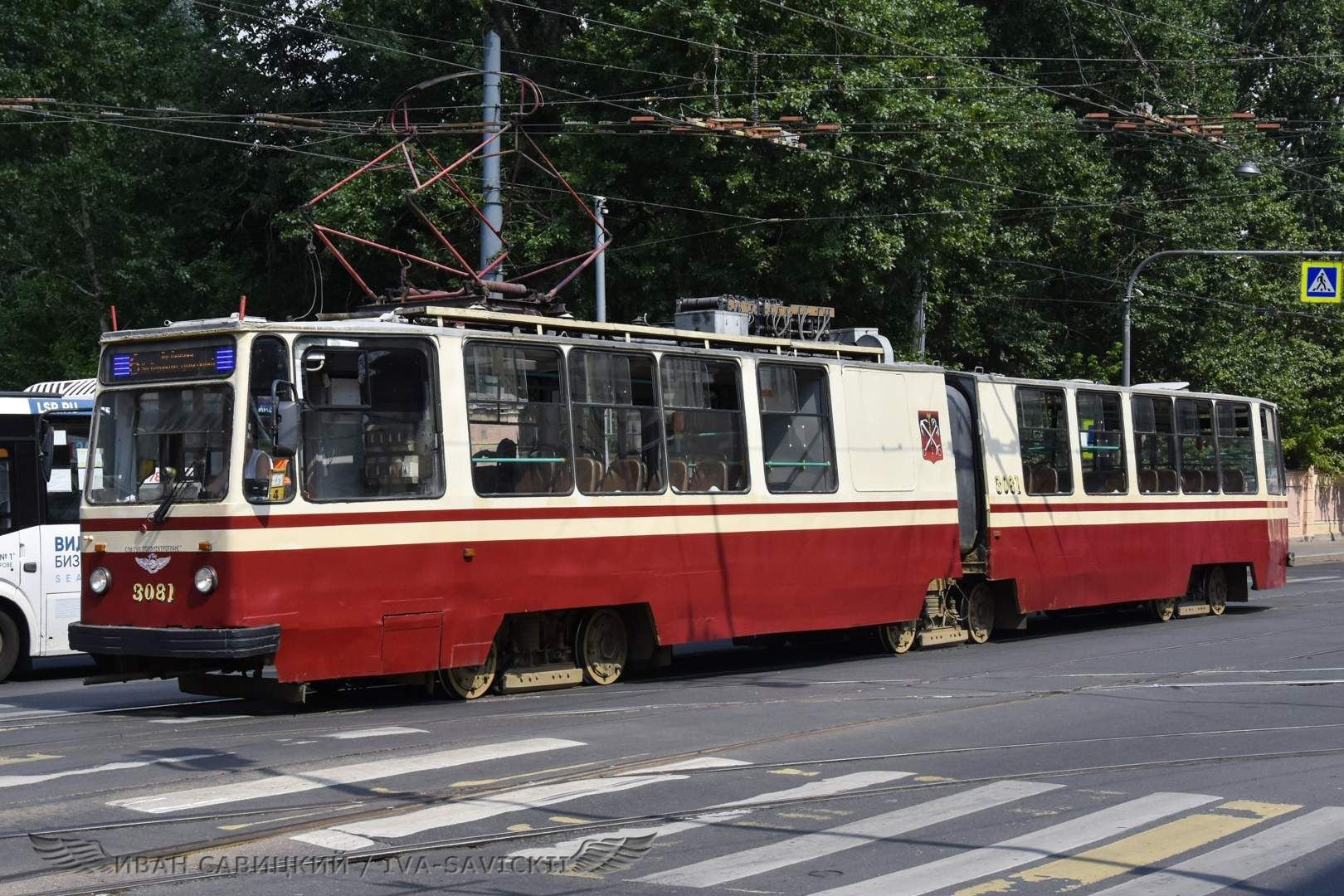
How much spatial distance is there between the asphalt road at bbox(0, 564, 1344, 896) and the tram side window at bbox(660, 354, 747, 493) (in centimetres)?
202

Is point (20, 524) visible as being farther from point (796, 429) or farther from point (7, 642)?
point (796, 429)

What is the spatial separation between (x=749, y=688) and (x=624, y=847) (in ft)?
22.9

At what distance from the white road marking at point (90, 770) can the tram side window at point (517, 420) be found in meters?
3.84

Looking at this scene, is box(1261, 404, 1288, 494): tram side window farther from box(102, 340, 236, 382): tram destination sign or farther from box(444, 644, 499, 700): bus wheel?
box(102, 340, 236, 382): tram destination sign

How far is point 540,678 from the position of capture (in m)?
14.7

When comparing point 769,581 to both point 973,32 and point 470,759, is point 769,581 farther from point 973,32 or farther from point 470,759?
point 973,32

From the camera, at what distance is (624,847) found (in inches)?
319

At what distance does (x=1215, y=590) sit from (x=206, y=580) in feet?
56.1

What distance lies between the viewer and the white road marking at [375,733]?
1168cm

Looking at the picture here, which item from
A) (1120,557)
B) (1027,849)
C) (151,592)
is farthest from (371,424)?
(1120,557)

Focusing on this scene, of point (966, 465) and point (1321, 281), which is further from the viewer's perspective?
point (1321, 281)

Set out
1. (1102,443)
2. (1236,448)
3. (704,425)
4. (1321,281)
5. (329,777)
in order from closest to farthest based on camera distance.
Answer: (329,777), (704,425), (1102,443), (1236,448), (1321,281)

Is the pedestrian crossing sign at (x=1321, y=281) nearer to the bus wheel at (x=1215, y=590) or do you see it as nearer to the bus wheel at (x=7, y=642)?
the bus wheel at (x=1215, y=590)

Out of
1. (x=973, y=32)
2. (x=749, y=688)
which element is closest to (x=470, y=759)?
(x=749, y=688)
